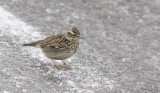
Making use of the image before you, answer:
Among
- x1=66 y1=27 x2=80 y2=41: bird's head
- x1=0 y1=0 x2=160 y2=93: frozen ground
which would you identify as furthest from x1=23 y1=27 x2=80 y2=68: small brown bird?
x1=0 y1=0 x2=160 y2=93: frozen ground

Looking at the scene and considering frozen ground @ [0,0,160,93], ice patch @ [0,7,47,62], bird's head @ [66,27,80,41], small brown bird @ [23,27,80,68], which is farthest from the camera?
ice patch @ [0,7,47,62]

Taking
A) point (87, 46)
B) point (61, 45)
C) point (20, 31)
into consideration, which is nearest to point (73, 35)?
point (61, 45)

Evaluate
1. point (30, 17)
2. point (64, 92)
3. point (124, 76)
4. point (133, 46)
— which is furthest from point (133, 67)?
point (30, 17)

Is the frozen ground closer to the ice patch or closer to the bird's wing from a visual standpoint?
the ice patch

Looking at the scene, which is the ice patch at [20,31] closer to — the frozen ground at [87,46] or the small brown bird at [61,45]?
the frozen ground at [87,46]

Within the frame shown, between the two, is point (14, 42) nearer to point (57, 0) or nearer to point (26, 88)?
point (26, 88)

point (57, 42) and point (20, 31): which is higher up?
point (57, 42)

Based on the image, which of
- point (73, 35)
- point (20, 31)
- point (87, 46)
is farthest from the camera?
point (20, 31)

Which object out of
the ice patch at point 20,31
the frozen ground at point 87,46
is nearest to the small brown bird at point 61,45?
the frozen ground at point 87,46

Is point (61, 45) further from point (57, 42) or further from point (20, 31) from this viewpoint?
point (20, 31)
